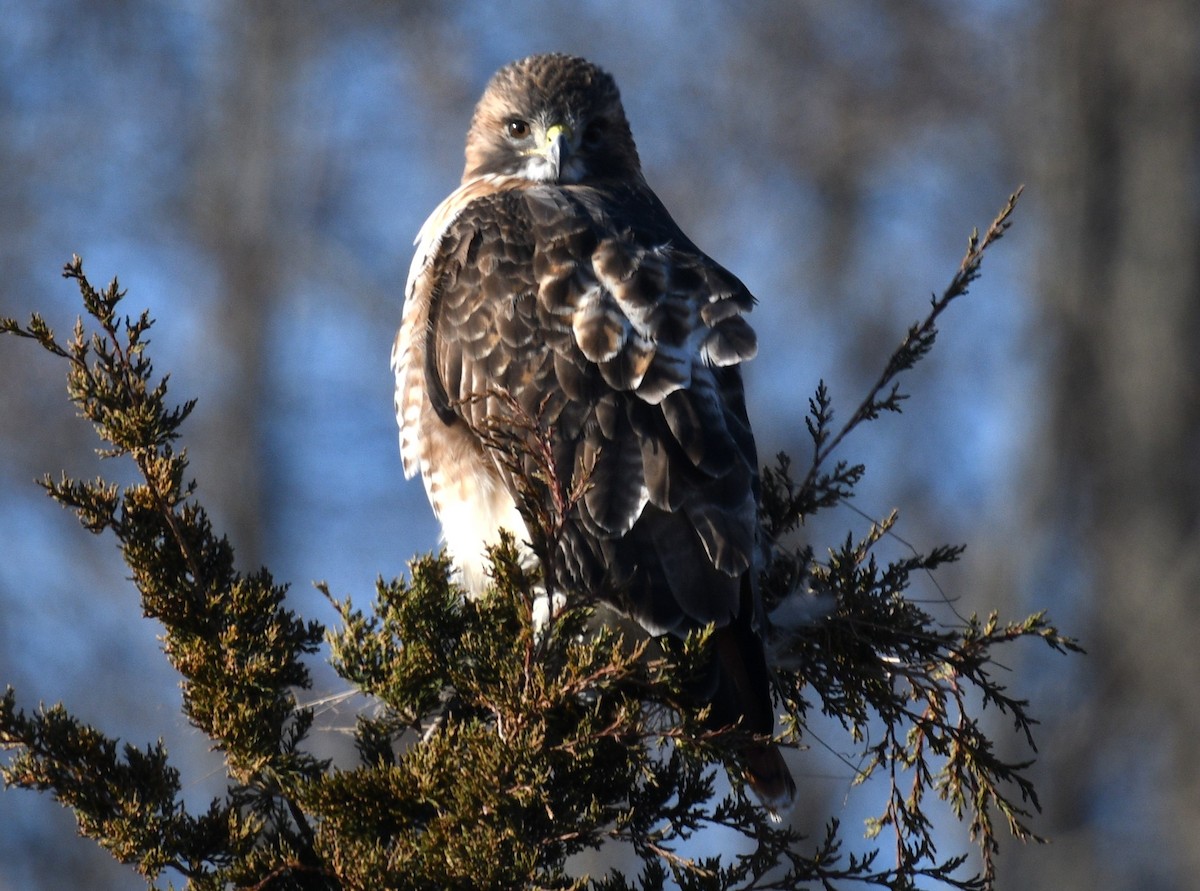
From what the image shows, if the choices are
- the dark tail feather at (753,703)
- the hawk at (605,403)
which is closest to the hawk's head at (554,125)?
the hawk at (605,403)

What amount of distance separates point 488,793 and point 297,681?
0.49 meters

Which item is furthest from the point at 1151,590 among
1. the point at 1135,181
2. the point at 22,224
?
the point at 22,224

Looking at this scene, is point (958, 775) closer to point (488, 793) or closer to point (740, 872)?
point (740, 872)

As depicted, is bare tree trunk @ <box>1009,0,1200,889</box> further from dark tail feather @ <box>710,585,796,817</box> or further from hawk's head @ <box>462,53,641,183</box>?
dark tail feather @ <box>710,585,796,817</box>

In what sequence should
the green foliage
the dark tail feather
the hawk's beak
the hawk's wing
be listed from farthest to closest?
the hawk's beak → the hawk's wing → the dark tail feather → the green foliage

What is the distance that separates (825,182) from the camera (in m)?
13.9

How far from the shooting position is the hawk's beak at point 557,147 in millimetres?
4789

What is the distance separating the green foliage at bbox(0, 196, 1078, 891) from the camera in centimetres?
266

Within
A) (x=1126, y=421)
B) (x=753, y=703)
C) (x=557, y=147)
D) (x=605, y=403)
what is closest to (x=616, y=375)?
(x=605, y=403)

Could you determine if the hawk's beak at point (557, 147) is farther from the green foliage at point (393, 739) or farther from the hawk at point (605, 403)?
the green foliage at point (393, 739)

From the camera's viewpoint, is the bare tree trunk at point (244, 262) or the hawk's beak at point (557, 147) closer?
the hawk's beak at point (557, 147)

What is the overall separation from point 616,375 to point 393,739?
102cm

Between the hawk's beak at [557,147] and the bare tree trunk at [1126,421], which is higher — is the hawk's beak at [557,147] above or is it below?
below

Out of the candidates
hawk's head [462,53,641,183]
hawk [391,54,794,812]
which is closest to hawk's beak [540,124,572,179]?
hawk's head [462,53,641,183]
